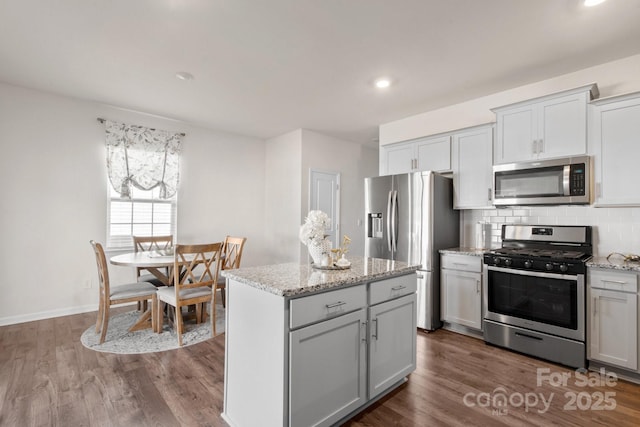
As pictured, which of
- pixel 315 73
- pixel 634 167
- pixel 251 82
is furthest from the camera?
pixel 251 82

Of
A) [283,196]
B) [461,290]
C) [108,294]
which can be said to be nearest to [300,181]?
[283,196]

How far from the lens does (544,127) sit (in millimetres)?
3031

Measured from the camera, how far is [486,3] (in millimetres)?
2156

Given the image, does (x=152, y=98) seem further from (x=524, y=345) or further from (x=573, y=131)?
(x=524, y=345)

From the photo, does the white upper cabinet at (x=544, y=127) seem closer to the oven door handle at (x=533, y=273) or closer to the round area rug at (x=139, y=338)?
the oven door handle at (x=533, y=273)

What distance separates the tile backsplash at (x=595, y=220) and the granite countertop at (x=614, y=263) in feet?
0.49

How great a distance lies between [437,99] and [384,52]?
1.36 meters

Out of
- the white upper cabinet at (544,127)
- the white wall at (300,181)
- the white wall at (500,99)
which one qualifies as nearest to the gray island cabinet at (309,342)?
the white upper cabinet at (544,127)

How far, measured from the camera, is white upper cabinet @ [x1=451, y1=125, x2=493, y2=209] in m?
3.50

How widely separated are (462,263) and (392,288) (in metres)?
1.64

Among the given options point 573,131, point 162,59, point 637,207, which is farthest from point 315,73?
point 637,207

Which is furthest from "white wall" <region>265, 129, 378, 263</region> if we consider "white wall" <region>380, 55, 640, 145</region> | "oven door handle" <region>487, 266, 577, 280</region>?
"oven door handle" <region>487, 266, 577, 280</region>

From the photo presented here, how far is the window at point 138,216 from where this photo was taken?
4.30 meters

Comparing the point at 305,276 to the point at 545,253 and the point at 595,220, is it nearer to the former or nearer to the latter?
the point at 545,253
